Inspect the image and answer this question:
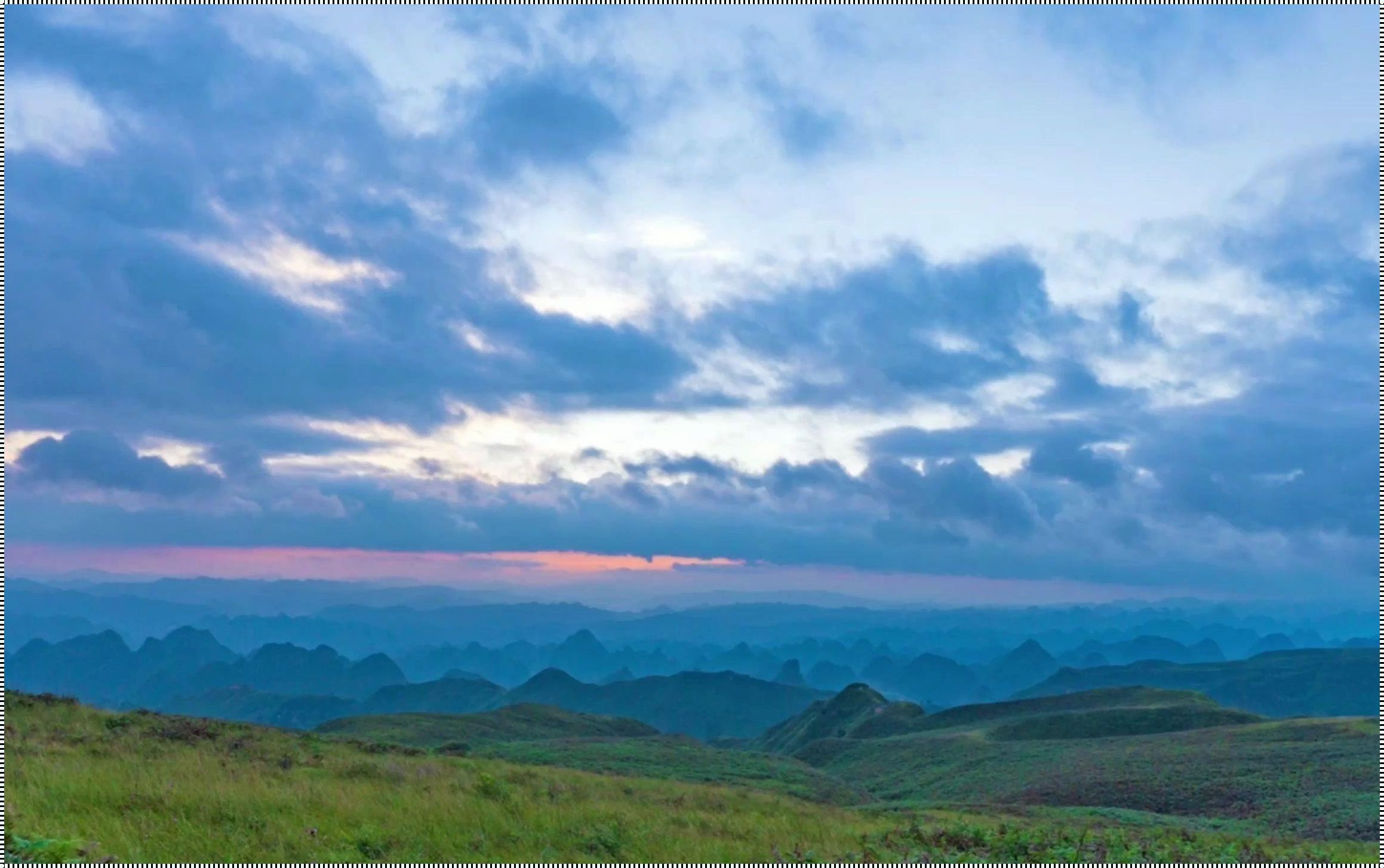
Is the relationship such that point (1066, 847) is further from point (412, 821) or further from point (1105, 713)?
point (1105, 713)

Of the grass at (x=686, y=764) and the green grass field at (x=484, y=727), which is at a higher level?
the grass at (x=686, y=764)

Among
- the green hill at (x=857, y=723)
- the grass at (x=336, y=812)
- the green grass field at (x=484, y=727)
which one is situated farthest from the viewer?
the green hill at (x=857, y=723)

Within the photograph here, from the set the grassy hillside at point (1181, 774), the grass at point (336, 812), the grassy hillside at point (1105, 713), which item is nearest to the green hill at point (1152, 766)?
the grassy hillside at point (1181, 774)

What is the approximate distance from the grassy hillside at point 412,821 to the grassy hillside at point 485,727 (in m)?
52.4

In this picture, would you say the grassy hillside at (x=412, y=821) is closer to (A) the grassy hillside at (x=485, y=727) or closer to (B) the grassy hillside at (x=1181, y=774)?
(B) the grassy hillside at (x=1181, y=774)

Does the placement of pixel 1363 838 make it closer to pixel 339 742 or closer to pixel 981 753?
pixel 339 742

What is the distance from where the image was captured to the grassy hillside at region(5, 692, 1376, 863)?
16.8 metres

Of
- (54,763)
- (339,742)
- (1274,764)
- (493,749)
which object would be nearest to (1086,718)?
(1274,764)

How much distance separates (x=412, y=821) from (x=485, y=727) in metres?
102

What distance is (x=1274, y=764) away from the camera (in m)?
61.0

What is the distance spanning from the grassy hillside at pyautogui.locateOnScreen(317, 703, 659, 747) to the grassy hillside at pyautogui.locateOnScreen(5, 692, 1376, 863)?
2062 inches

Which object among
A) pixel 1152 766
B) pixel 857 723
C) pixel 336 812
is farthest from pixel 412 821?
pixel 857 723

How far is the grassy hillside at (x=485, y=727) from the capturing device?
9819 cm

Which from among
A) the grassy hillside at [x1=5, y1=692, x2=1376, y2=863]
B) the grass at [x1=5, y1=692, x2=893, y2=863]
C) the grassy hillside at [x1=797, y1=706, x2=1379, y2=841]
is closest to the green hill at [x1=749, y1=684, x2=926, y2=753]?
the grassy hillside at [x1=797, y1=706, x2=1379, y2=841]
